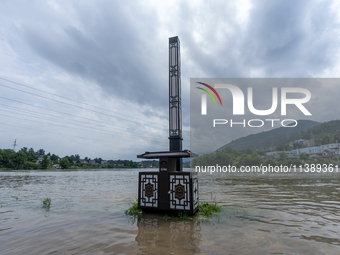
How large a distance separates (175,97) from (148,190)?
10.3 ft

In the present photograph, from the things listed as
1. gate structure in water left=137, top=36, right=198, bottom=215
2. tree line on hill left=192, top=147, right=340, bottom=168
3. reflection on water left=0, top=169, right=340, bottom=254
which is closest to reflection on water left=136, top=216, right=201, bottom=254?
reflection on water left=0, top=169, right=340, bottom=254

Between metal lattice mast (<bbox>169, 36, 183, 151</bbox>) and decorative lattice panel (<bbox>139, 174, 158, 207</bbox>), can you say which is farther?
metal lattice mast (<bbox>169, 36, 183, 151</bbox>)

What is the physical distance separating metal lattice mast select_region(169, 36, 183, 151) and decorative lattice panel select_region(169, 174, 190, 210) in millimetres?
1228

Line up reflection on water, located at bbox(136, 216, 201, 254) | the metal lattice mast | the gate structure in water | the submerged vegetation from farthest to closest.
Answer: the metal lattice mast
the gate structure in water
the submerged vegetation
reflection on water, located at bbox(136, 216, 201, 254)

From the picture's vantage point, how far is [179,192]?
5.48m

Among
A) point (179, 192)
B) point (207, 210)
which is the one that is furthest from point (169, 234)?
point (207, 210)

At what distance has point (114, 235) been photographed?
4.12m

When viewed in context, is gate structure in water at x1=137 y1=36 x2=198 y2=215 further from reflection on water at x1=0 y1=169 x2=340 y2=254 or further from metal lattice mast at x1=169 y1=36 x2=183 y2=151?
reflection on water at x1=0 y1=169 x2=340 y2=254

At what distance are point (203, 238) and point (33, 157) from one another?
82.3 meters

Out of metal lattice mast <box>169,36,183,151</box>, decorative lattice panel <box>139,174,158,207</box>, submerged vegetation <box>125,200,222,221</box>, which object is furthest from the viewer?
metal lattice mast <box>169,36,183,151</box>

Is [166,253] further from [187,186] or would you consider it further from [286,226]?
[286,226]

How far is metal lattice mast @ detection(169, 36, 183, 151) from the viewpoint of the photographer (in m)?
6.61

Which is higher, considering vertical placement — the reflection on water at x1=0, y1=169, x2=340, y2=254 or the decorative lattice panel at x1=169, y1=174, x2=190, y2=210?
the decorative lattice panel at x1=169, y1=174, x2=190, y2=210

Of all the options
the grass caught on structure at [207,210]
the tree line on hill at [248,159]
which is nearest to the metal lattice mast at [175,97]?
the grass caught on structure at [207,210]
